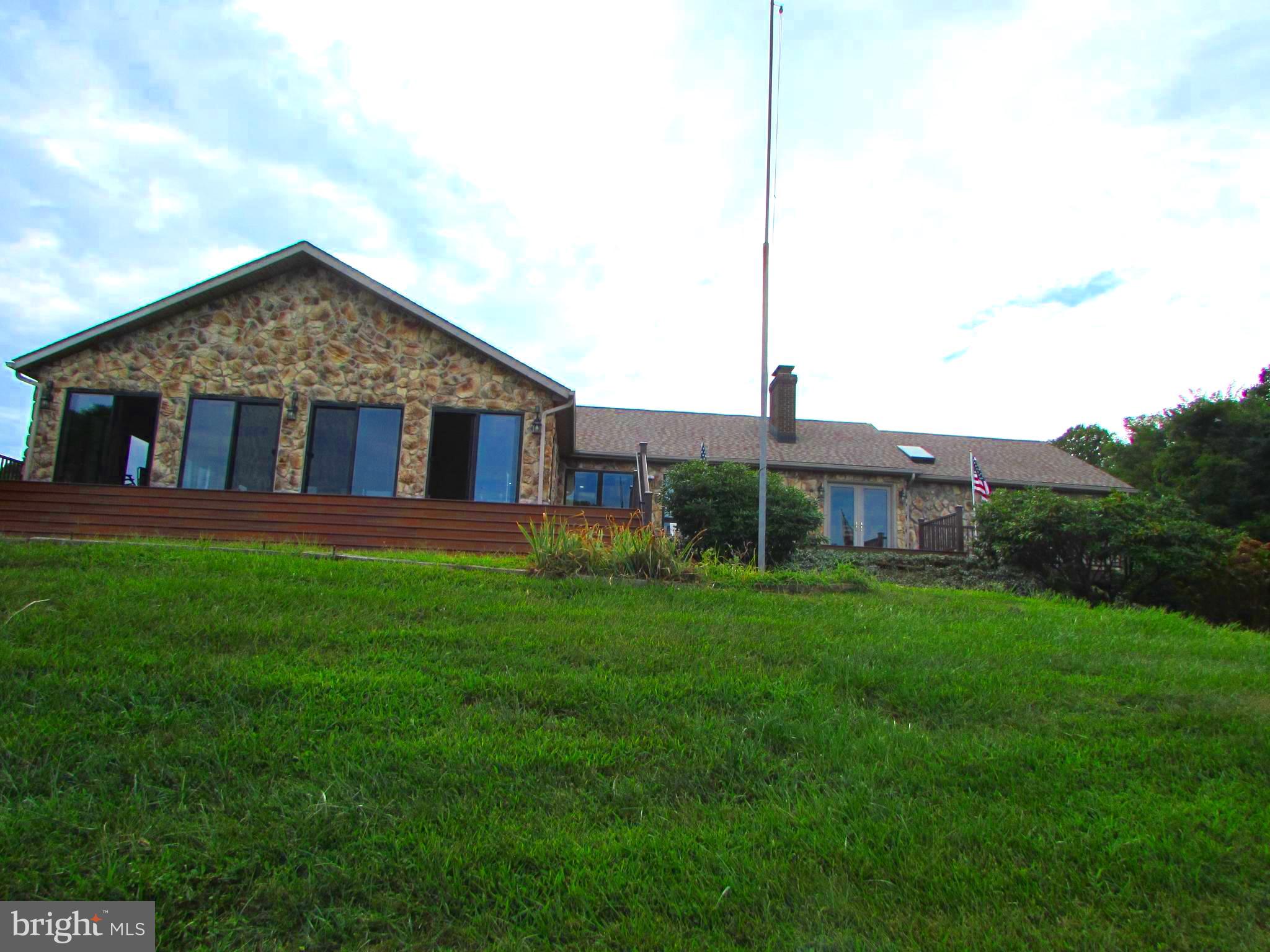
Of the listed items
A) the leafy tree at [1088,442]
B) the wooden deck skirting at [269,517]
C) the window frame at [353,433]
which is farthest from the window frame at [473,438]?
the leafy tree at [1088,442]

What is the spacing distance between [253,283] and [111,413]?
10.4ft

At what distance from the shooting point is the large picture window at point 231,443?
14133mm

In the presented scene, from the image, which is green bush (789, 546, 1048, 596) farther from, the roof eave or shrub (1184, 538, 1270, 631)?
the roof eave

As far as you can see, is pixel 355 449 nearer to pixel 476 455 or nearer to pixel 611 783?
pixel 476 455

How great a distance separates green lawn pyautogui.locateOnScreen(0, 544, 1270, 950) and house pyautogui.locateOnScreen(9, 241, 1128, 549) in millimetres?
7541

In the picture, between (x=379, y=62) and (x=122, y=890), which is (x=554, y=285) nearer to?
(x=379, y=62)

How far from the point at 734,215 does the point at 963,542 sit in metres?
8.43

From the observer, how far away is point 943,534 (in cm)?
1808

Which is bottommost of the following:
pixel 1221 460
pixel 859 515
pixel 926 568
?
pixel 926 568

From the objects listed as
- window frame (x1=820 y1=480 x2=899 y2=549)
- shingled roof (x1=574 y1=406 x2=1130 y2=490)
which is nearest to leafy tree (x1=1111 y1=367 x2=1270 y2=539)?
shingled roof (x1=574 y1=406 x2=1130 y2=490)

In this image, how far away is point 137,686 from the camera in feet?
15.8

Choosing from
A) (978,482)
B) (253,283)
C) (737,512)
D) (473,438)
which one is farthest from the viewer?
(978,482)

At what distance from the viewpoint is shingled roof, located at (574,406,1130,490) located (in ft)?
66.7

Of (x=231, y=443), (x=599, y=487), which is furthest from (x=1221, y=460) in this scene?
(x=231, y=443)
